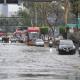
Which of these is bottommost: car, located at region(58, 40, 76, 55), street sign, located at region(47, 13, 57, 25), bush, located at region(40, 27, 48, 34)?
bush, located at region(40, 27, 48, 34)

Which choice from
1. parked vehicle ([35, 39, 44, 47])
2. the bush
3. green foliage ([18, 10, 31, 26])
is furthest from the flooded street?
green foliage ([18, 10, 31, 26])

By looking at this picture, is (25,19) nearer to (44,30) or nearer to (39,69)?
(44,30)

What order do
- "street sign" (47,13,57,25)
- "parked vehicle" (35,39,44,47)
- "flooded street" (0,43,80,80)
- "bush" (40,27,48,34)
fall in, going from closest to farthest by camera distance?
"flooded street" (0,43,80,80) < "parked vehicle" (35,39,44,47) < "street sign" (47,13,57,25) < "bush" (40,27,48,34)

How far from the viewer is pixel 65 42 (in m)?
51.5

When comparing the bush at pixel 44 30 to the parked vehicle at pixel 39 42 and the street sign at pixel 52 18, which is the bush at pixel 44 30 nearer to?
the street sign at pixel 52 18

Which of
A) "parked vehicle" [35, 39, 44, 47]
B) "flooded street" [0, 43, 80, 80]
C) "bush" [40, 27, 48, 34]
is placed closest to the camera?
"flooded street" [0, 43, 80, 80]

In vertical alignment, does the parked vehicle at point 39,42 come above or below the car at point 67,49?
below

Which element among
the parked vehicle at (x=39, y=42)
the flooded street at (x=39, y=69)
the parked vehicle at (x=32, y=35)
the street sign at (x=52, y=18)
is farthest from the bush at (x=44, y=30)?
the flooded street at (x=39, y=69)

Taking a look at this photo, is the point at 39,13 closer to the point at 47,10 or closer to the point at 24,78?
the point at 47,10

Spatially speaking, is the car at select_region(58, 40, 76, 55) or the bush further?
the bush

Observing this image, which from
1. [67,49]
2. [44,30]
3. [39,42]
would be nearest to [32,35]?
[39,42]

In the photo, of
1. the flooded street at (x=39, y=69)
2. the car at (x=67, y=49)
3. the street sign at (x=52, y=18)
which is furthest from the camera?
the street sign at (x=52, y=18)

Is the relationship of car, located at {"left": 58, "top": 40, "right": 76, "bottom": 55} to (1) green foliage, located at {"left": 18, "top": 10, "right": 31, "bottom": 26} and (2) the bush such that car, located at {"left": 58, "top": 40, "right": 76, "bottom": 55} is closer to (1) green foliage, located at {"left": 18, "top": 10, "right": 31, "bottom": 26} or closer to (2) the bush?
(2) the bush

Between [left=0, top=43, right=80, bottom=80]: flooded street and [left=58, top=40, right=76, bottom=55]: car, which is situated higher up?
[left=0, top=43, right=80, bottom=80]: flooded street
